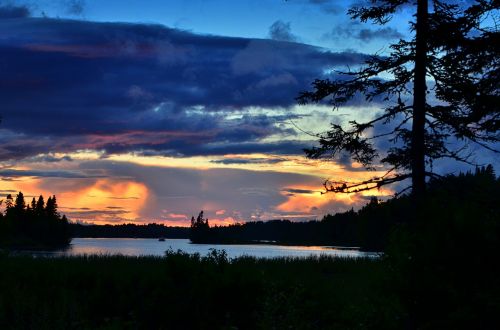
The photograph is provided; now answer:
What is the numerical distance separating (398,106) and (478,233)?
13.0m

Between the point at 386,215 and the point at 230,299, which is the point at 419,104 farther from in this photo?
the point at 386,215

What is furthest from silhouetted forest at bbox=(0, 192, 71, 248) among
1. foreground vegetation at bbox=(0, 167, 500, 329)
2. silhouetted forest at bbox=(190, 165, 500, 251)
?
foreground vegetation at bbox=(0, 167, 500, 329)

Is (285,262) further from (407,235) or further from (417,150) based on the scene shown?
(407,235)

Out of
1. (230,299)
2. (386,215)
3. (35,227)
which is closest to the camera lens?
(230,299)

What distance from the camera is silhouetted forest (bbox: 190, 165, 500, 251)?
8.06 m

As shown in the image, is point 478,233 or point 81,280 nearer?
point 478,233

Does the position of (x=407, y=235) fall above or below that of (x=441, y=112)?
below

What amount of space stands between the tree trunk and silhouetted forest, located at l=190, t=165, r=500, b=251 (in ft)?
2.13

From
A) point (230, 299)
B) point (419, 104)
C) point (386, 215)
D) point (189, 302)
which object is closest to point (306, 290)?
point (230, 299)

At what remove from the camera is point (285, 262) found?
29.8 metres

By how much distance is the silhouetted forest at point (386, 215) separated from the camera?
317 inches

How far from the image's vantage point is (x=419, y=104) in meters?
18.4

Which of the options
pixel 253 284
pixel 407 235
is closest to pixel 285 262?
pixel 253 284

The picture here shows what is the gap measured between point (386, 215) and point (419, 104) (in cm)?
8659
